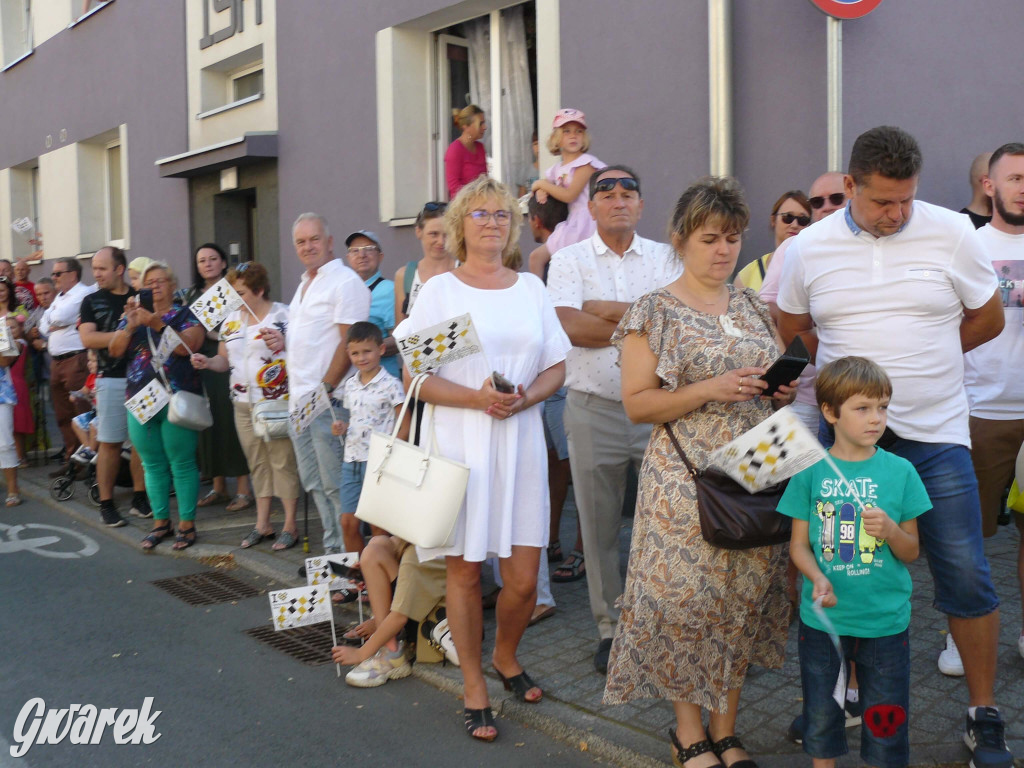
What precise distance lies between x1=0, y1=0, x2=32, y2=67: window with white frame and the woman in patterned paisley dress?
18841 mm

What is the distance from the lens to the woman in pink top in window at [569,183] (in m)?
6.63

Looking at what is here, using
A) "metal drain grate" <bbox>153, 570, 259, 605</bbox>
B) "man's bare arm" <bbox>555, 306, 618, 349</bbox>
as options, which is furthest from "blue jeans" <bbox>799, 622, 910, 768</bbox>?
"metal drain grate" <bbox>153, 570, 259, 605</bbox>

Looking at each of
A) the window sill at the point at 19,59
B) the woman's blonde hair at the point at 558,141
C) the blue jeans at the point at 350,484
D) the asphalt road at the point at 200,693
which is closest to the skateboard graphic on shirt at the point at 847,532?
the asphalt road at the point at 200,693

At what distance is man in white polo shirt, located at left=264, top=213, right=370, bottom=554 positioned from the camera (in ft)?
20.4

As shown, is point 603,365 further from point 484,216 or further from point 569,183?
point 569,183

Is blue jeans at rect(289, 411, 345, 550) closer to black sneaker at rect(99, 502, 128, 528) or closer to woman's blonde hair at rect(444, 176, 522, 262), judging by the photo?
woman's blonde hair at rect(444, 176, 522, 262)

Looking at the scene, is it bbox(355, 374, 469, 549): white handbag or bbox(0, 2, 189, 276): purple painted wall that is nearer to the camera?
bbox(355, 374, 469, 549): white handbag

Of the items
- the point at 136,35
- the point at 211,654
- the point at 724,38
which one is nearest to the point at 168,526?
the point at 211,654

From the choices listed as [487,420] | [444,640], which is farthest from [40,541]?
[487,420]

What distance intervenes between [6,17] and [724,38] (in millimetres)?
16725

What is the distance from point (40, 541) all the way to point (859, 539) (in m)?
6.65

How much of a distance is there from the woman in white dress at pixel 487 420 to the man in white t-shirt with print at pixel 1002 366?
181 cm

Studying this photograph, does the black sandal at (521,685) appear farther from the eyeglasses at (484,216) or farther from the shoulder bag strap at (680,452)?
the eyeglasses at (484,216)

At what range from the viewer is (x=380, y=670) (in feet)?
15.3
